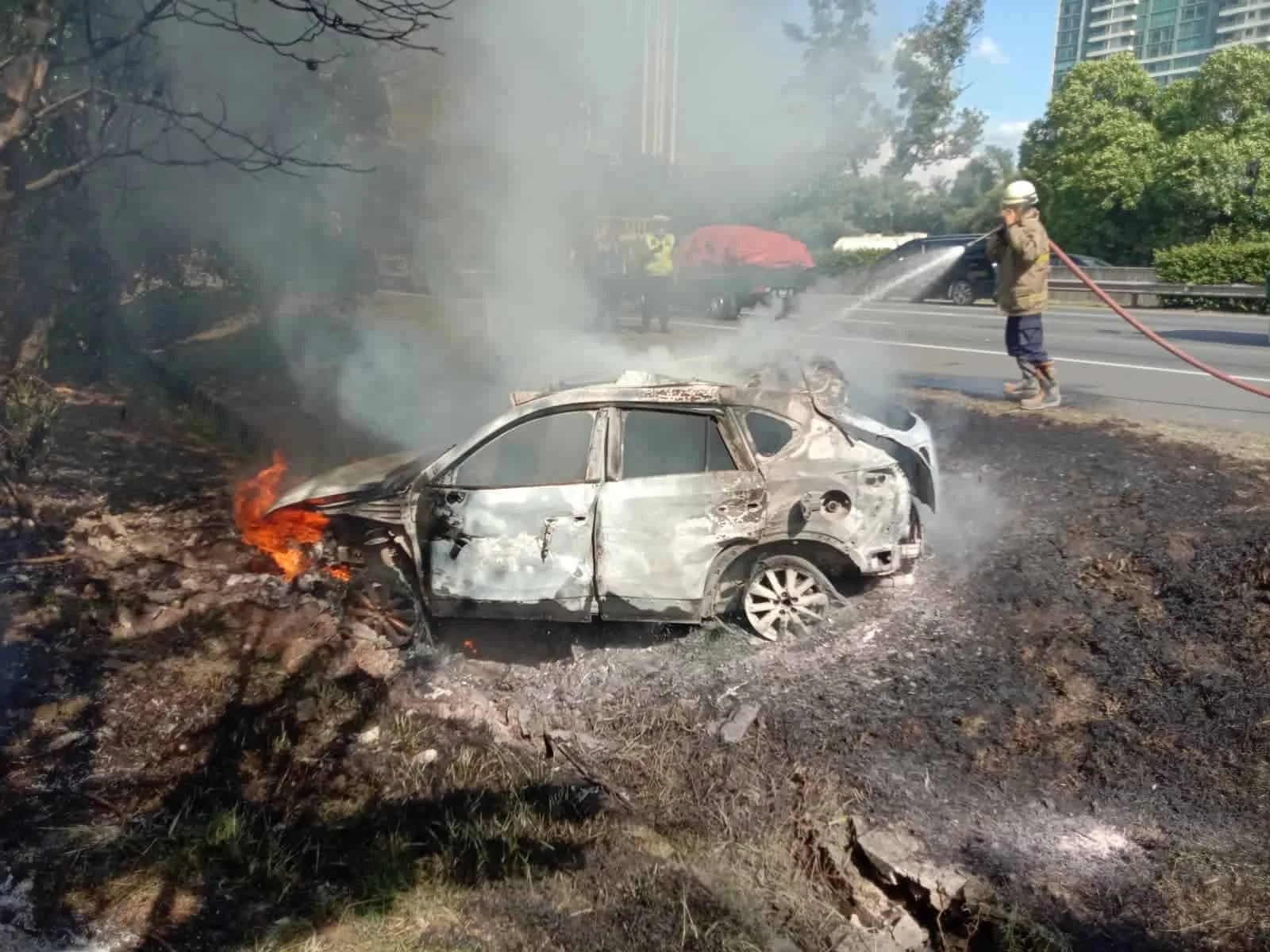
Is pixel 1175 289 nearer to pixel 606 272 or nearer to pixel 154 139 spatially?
pixel 606 272

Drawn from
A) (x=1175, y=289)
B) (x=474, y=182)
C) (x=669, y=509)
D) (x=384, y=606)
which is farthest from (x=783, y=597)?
(x=1175, y=289)

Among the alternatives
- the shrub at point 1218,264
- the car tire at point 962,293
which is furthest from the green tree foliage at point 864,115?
the shrub at point 1218,264

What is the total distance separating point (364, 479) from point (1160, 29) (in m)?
88.4

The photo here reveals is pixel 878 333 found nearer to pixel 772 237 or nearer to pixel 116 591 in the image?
pixel 772 237

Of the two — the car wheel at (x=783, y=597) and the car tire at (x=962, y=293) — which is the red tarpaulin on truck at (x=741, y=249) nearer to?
the car wheel at (x=783, y=597)

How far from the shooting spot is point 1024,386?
9.27 m

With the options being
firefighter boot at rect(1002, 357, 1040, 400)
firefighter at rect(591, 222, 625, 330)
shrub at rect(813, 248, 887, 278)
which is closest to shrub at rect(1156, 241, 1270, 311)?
shrub at rect(813, 248, 887, 278)

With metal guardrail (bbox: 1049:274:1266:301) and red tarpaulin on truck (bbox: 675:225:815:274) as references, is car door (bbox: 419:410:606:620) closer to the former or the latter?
red tarpaulin on truck (bbox: 675:225:815:274)

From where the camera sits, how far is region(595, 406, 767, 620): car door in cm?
484

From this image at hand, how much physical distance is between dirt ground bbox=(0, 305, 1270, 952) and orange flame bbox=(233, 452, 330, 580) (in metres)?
0.13

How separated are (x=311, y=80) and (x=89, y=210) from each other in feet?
8.05

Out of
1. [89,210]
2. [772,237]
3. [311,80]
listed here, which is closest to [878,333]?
[772,237]

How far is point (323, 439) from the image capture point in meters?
8.61

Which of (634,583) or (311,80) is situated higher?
(311,80)
